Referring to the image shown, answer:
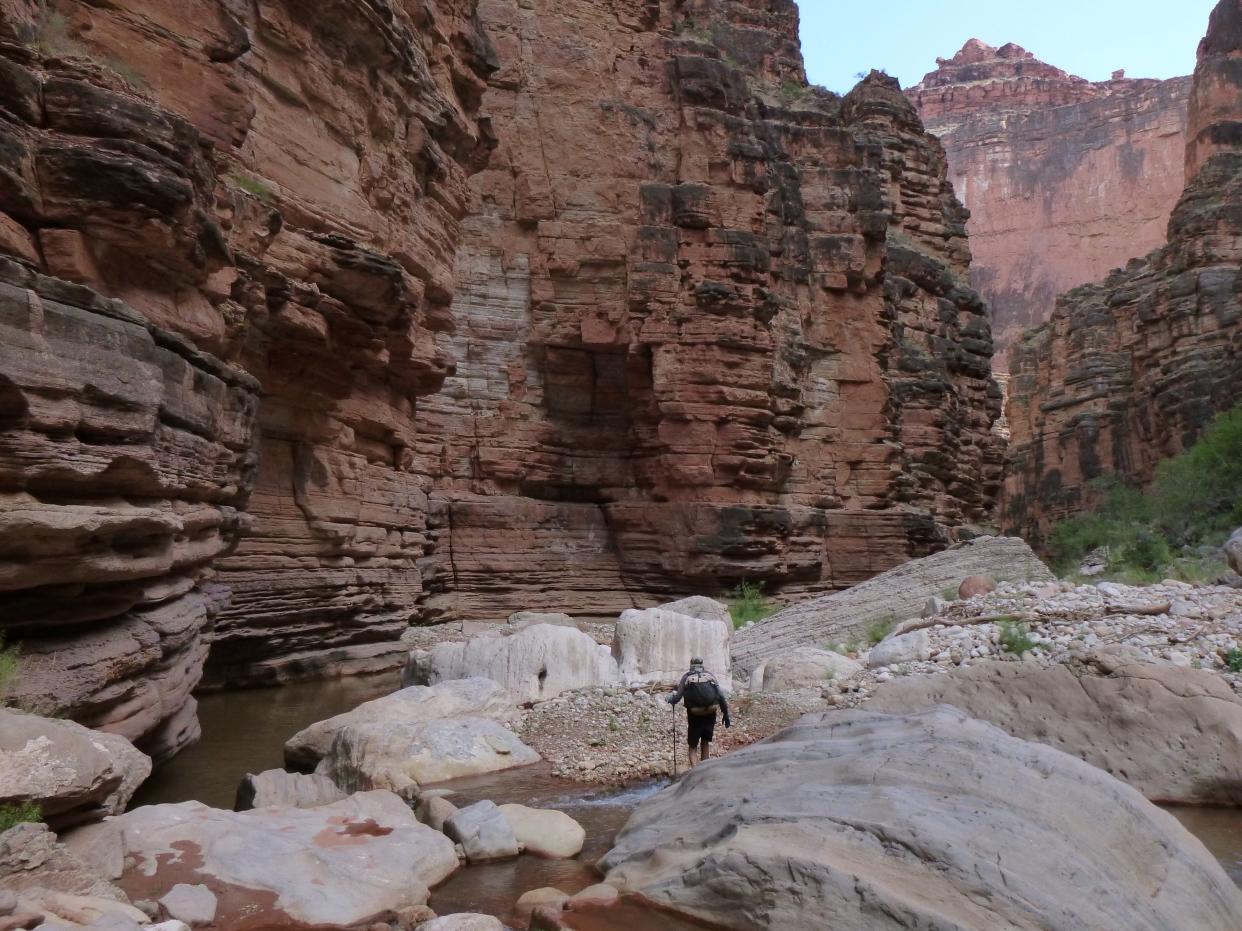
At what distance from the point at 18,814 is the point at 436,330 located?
40.9ft

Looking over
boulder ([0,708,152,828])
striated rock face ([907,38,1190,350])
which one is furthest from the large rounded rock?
striated rock face ([907,38,1190,350])

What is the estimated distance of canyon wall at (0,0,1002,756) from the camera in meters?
6.64

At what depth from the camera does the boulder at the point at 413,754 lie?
7318 millimetres

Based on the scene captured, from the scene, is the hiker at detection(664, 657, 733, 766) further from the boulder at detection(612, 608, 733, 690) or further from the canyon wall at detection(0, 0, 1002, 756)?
the canyon wall at detection(0, 0, 1002, 756)

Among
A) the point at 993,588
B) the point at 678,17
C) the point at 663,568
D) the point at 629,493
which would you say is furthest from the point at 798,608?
the point at 678,17

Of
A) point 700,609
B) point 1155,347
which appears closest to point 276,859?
point 700,609

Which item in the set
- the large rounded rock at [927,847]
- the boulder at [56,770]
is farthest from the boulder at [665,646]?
the boulder at [56,770]

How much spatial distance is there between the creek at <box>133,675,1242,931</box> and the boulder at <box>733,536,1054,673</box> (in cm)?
551

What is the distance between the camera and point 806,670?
10.5m

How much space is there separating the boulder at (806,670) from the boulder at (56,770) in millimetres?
7059

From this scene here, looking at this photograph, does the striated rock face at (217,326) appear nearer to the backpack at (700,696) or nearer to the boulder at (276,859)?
the boulder at (276,859)

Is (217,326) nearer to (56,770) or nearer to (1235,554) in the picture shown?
(56,770)

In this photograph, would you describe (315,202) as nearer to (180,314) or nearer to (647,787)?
(180,314)

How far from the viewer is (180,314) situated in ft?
26.9
